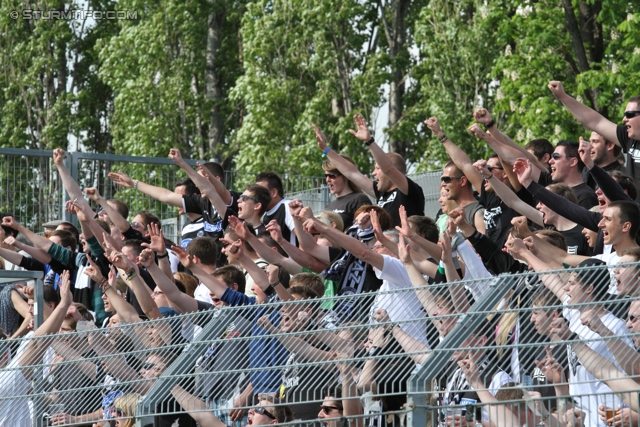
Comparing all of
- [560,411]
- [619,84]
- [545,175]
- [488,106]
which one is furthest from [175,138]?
[560,411]

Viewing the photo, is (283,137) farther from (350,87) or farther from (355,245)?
(355,245)

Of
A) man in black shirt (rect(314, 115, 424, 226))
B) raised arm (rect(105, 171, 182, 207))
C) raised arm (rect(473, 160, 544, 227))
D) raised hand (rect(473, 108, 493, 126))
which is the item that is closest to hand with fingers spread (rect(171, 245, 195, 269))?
man in black shirt (rect(314, 115, 424, 226))

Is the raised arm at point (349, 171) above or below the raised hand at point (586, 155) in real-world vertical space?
above

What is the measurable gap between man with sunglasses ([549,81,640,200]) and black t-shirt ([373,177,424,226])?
164 cm

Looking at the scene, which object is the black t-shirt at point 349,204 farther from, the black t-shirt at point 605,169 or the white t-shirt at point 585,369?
→ the white t-shirt at point 585,369

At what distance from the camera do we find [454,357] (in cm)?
542

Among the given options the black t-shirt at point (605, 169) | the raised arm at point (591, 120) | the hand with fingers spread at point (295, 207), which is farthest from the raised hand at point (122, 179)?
the raised arm at point (591, 120)

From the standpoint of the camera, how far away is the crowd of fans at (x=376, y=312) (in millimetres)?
5285

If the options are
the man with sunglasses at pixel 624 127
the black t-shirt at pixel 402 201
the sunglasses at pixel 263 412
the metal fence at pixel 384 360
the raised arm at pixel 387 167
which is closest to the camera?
the metal fence at pixel 384 360

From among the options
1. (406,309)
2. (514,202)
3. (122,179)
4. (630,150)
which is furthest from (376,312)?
(122,179)

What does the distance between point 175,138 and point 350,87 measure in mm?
6741

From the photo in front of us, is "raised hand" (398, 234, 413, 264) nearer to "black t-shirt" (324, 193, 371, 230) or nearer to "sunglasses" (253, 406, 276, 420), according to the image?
"sunglasses" (253, 406, 276, 420)

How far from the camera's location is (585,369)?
523cm

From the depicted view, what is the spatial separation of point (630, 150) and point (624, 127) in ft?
0.57
